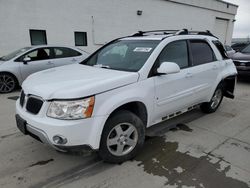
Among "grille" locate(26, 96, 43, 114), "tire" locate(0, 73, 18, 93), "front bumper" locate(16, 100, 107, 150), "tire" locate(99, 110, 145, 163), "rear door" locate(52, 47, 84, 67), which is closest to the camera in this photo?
"front bumper" locate(16, 100, 107, 150)

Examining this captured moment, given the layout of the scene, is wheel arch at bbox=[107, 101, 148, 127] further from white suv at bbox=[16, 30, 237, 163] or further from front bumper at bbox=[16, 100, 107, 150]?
front bumper at bbox=[16, 100, 107, 150]

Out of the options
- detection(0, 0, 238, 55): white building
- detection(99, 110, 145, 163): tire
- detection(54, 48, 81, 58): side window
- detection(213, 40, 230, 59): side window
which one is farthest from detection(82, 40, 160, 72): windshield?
detection(0, 0, 238, 55): white building

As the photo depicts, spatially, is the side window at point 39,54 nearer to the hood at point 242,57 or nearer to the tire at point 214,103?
the tire at point 214,103

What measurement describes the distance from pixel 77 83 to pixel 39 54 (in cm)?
544

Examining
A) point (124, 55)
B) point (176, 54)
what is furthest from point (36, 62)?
point (176, 54)

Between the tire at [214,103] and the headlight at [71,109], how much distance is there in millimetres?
3197

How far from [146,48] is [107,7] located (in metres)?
10.7

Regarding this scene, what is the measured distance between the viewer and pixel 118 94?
8.95 feet

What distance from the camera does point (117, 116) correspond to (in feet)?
9.13

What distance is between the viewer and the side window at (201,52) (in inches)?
160

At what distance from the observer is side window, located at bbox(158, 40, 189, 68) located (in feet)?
11.3

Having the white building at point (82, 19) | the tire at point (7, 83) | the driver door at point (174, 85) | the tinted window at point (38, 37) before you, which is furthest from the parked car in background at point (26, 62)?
the driver door at point (174, 85)

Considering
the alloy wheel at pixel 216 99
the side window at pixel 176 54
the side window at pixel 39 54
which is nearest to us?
the side window at pixel 176 54

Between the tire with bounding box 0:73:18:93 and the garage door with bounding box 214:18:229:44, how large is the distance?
21675mm
